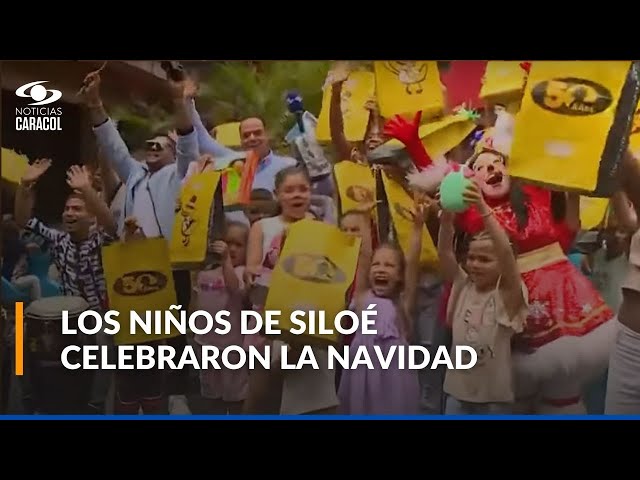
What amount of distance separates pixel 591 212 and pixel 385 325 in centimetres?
88

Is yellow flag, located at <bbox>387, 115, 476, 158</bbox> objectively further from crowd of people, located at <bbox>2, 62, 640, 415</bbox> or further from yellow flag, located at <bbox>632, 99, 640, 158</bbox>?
yellow flag, located at <bbox>632, 99, 640, 158</bbox>

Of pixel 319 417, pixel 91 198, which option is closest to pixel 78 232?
pixel 91 198

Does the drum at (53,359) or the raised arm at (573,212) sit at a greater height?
the raised arm at (573,212)

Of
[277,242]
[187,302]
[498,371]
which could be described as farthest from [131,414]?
[498,371]

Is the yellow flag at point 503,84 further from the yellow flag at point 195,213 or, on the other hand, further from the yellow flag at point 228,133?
the yellow flag at point 195,213

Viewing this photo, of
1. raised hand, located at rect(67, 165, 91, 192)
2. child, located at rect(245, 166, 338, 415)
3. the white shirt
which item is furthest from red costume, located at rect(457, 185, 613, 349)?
raised hand, located at rect(67, 165, 91, 192)

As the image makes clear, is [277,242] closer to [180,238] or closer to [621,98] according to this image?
[180,238]

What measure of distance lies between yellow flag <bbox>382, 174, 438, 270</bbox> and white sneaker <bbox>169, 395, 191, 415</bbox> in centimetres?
101

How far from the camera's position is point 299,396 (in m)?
3.62

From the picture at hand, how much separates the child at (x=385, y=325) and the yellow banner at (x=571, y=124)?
477mm

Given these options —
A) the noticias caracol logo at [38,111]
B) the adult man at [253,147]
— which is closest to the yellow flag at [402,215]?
the adult man at [253,147]

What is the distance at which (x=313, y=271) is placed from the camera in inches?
141

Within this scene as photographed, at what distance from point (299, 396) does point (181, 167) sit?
38.4 inches

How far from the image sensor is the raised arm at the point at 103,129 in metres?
3.54
